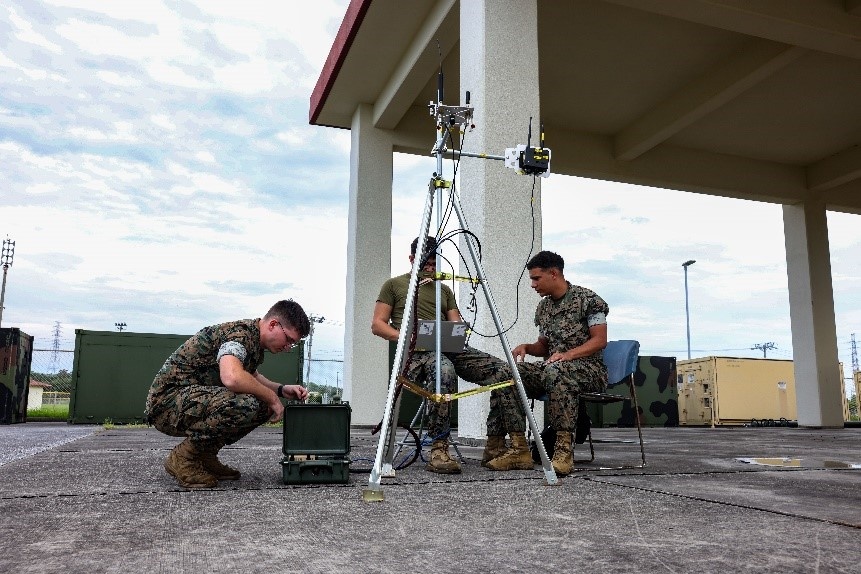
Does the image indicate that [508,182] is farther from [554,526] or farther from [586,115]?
[586,115]

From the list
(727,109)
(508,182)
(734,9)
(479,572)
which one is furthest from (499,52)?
(727,109)

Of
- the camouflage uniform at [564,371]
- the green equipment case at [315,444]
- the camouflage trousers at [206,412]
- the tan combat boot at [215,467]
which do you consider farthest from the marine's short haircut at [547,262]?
the tan combat boot at [215,467]

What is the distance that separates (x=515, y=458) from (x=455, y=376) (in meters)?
0.57

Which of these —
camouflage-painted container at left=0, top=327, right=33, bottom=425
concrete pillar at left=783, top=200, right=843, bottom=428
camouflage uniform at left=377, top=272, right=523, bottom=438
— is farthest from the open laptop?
concrete pillar at left=783, top=200, right=843, bottom=428

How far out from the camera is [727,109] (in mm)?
10391

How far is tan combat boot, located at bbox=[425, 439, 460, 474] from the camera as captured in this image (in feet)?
11.4

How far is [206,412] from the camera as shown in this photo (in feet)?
9.84

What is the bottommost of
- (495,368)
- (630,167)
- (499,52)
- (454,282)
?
(495,368)

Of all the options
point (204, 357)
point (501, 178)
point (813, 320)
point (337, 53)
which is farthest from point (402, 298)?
point (813, 320)

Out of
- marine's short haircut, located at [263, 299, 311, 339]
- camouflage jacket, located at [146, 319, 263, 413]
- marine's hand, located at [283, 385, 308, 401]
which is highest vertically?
marine's short haircut, located at [263, 299, 311, 339]

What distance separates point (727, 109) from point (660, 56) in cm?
210

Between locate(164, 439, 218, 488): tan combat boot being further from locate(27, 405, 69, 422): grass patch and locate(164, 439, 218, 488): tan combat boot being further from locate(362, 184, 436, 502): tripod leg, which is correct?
locate(27, 405, 69, 422): grass patch

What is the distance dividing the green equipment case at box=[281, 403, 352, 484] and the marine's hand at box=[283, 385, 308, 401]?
0.18ft

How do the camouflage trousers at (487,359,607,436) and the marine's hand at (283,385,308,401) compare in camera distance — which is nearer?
the marine's hand at (283,385,308,401)
